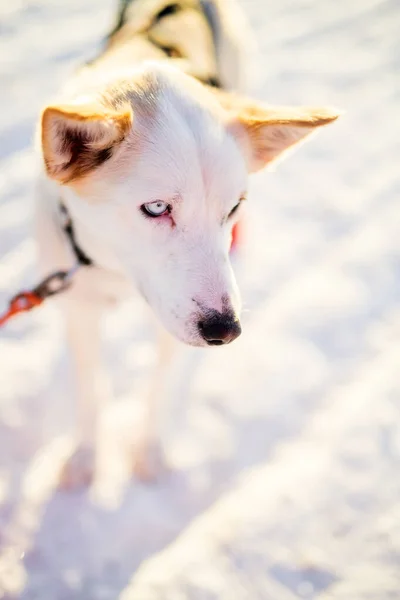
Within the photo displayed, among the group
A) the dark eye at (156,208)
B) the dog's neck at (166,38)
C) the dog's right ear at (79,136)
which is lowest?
the dark eye at (156,208)

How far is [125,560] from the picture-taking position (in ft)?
5.17

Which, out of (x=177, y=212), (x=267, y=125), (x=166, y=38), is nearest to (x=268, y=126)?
(x=267, y=125)

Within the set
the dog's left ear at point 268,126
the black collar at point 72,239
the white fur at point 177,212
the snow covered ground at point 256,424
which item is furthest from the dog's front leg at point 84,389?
the dog's left ear at point 268,126

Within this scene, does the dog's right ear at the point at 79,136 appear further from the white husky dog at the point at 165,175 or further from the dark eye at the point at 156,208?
the dark eye at the point at 156,208

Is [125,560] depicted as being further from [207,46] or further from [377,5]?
[377,5]

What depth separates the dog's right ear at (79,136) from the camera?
3.13ft

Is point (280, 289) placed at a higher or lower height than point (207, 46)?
lower

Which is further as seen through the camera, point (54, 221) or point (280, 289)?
point (280, 289)

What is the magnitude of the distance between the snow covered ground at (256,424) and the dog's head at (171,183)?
80 cm

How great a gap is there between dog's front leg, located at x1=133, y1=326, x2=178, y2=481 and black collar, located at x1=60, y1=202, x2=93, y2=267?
0.41 m

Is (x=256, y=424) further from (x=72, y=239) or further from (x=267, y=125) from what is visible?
(x=267, y=125)

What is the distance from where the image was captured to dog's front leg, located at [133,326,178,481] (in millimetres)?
1758

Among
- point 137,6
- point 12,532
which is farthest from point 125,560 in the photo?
point 137,6

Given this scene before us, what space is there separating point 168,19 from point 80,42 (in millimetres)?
1788
